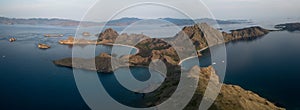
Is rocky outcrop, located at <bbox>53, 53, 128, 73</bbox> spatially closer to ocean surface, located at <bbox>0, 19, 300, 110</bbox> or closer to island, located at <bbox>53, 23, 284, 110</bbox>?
island, located at <bbox>53, 23, 284, 110</bbox>

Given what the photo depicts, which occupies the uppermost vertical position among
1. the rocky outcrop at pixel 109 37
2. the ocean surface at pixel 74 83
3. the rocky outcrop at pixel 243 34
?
the rocky outcrop at pixel 243 34

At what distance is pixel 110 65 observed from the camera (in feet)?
183

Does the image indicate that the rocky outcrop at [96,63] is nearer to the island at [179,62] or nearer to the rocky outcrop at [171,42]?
the island at [179,62]

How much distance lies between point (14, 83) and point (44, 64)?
51.9 feet

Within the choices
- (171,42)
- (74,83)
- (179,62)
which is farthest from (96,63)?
(171,42)

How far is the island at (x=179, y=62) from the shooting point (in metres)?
27.8

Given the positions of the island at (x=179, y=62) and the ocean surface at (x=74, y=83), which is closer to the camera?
the island at (x=179, y=62)

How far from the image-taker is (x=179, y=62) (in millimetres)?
62750

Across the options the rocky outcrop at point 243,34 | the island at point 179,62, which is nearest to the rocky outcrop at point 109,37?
the island at point 179,62

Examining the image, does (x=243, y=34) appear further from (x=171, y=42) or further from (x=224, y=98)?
(x=224, y=98)

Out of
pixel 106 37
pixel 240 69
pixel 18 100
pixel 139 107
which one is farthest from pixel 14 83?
pixel 106 37

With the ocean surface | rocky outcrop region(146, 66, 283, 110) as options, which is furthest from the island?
the ocean surface

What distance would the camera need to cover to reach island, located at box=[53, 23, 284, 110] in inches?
1093

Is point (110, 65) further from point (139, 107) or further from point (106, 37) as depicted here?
point (106, 37)
